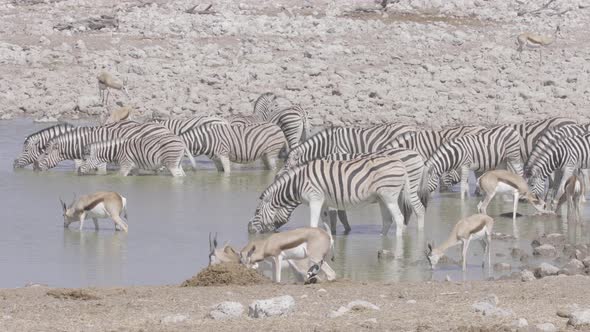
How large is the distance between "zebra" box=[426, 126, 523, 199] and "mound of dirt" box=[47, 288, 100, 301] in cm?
832

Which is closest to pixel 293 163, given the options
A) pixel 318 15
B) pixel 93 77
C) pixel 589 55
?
pixel 93 77

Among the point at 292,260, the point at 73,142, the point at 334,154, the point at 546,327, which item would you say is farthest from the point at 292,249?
the point at 73,142

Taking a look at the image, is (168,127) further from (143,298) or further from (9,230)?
(143,298)

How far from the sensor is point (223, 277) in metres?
11.2

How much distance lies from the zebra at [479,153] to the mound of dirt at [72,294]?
27.3 ft

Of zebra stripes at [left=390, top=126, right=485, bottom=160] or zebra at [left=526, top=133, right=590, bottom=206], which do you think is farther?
zebra stripes at [left=390, top=126, right=485, bottom=160]

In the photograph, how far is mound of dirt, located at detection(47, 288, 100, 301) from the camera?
34.0ft

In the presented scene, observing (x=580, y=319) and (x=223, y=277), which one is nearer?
(x=580, y=319)

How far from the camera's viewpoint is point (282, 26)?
107 ft

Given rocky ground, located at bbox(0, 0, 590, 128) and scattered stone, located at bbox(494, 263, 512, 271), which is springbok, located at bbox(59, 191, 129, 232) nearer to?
scattered stone, located at bbox(494, 263, 512, 271)

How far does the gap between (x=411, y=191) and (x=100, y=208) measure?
346 cm

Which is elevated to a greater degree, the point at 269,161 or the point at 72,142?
the point at 72,142

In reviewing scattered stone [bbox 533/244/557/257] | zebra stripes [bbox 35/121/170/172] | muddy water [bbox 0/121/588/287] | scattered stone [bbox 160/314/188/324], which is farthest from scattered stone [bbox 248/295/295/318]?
zebra stripes [bbox 35/121/170/172]

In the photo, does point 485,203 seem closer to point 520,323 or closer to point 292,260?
point 292,260
